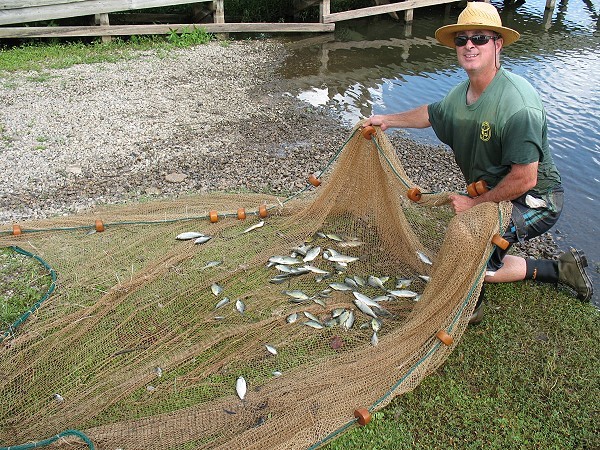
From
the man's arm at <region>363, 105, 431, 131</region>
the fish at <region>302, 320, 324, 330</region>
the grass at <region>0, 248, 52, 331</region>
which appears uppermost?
the man's arm at <region>363, 105, 431, 131</region>

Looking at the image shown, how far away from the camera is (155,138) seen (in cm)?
825

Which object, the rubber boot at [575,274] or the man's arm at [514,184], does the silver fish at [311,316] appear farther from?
the rubber boot at [575,274]

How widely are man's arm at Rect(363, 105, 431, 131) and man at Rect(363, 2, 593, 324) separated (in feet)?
0.82

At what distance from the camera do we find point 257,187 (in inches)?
272

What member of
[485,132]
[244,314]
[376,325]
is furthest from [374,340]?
[485,132]

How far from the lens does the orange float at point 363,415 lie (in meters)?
3.25

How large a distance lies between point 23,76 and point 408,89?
8.15 metres

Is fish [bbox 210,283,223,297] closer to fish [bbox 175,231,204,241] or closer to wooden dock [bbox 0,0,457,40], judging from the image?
fish [bbox 175,231,204,241]

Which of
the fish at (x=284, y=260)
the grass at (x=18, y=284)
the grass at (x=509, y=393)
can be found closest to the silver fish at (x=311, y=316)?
the fish at (x=284, y=260)

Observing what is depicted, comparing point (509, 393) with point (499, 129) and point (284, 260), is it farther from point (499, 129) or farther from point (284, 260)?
point (284, 260)

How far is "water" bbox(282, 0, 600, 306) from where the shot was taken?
26.0 feet

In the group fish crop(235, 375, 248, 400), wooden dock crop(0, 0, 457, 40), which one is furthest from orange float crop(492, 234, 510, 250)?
wooden dock crop(0, 0, 457, 40)

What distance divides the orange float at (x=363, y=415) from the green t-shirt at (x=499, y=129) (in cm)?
211

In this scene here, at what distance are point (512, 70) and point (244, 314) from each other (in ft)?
36.3
